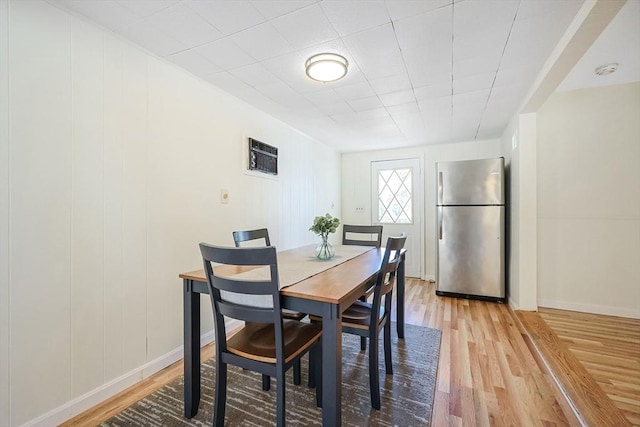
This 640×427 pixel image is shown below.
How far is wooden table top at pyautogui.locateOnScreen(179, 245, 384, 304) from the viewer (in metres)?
1.21

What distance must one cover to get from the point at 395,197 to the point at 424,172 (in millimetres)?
605

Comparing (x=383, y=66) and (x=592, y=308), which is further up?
(x=383, y=66)

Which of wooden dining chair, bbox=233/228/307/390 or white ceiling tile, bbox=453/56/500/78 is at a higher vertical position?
white ceiling tile, bbox=453/56/500/78

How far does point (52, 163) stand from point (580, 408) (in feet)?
9.95

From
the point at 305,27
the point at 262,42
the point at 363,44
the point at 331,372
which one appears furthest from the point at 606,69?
the point at 331,372

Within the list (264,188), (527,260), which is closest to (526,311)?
(527,260)

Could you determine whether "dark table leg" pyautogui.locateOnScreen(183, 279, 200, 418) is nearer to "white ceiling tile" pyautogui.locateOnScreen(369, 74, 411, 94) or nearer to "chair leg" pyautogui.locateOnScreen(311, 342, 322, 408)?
"chair leg" pyautogui.locateOnScreen(311, 342, 322, 408)

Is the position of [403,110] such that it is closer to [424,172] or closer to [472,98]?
[472,98]

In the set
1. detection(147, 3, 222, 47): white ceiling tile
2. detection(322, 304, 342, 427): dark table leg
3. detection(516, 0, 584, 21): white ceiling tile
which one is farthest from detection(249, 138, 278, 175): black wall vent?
detection(516, 0, 584, 21): white ceiling tile

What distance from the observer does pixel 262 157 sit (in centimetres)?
290

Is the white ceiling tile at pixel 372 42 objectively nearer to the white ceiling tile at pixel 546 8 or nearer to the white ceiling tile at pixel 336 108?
the white ceiling tile at pixel 546 8

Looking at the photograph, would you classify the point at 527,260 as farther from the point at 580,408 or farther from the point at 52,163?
the point at 52,163

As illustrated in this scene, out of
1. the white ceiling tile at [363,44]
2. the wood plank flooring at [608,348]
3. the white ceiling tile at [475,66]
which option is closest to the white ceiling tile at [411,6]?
the white ceiling tile at [363,44]

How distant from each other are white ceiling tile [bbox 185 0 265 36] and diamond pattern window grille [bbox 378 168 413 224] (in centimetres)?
353
